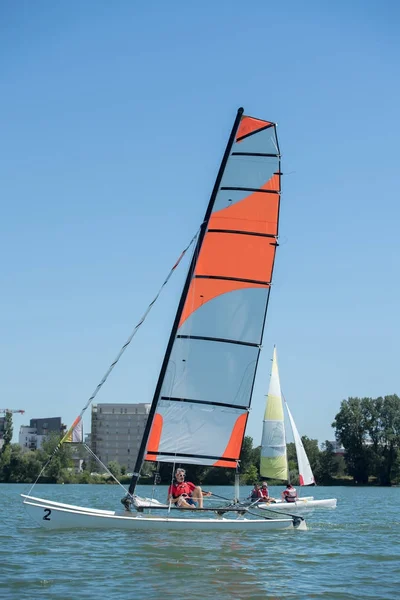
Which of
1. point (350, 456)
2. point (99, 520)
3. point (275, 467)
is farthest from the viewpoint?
point (350, 456)

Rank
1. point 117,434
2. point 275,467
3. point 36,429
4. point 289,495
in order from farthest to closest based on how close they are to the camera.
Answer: point 36,429
point 117,434
point 275,467
point 289,495

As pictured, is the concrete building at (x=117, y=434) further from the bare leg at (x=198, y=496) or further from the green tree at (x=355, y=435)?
the bare leg at (x=198, y=496)

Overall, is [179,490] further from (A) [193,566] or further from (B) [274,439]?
(B) [274,439]

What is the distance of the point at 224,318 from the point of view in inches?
777

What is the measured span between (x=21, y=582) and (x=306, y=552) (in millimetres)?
6632

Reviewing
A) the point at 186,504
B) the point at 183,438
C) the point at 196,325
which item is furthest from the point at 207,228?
the point at 186,504

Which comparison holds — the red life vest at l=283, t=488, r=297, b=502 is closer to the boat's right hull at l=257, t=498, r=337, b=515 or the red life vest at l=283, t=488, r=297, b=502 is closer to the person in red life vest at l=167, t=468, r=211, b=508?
the boat's right hull at l=257, t=498, r=337, b=515

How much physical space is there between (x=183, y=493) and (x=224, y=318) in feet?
13.7

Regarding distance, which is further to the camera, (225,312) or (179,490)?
(225,312)

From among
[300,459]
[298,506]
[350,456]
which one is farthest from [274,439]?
[350,456]

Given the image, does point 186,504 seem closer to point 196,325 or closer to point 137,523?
point 137,523

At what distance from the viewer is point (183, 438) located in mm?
19391

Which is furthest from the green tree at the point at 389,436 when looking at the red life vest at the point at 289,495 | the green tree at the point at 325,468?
the red life vest at the point at 289,495

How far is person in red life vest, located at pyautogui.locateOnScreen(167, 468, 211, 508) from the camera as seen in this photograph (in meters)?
19.1
